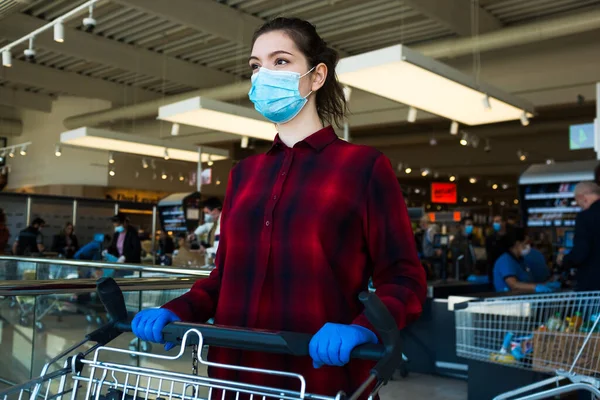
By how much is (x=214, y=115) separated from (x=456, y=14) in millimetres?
3696

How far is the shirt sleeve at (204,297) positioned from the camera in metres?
1.28

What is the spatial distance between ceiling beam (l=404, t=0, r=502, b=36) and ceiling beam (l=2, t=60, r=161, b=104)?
8304 mm

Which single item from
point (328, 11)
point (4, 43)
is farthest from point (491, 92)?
point (4, 43)

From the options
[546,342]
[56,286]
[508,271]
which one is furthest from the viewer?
[508,271]

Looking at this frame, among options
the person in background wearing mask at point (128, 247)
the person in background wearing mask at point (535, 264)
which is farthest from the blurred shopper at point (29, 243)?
the person in background wearing mask at point (535, 264)

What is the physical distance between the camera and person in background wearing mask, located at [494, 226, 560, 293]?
17.6 ft

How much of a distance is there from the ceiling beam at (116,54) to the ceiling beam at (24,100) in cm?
535

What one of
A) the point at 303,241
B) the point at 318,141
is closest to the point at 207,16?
the point at 318,141

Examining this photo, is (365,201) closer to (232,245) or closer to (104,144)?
(232,245)

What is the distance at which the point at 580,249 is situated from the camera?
423 centimetres

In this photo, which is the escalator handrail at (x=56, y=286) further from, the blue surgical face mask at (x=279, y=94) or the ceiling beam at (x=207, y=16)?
the ceiling beam at (x=207, y=16)

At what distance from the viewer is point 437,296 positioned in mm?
5941

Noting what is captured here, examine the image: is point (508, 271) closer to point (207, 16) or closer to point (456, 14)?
point (456, 14)

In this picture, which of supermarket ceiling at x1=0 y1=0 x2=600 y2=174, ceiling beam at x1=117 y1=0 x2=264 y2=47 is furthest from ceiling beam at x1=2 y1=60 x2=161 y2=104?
ceiling beam at x1=117 y1=0 x2=264 y2=47
